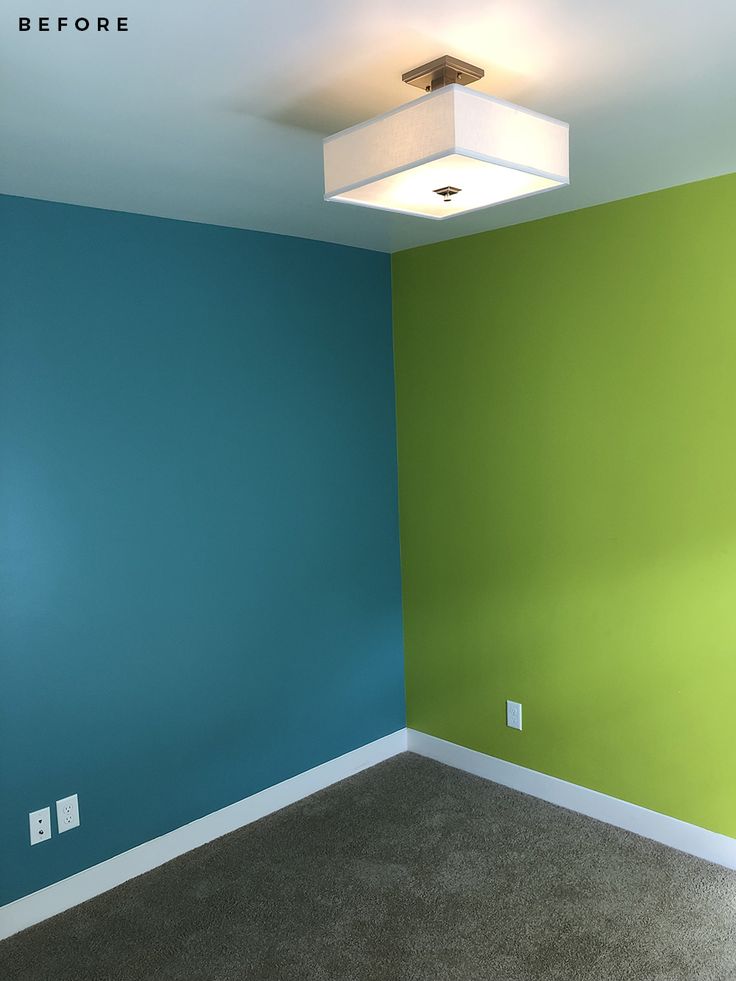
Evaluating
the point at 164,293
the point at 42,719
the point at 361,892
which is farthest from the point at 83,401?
the point at 361,892

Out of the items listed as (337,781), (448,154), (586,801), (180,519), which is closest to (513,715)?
(586,801)

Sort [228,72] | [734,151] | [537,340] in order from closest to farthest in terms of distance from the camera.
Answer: [228,72], [734,151], [537,340]

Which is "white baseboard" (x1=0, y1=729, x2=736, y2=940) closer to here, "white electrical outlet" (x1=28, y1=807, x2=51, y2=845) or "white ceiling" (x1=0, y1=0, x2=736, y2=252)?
"white electrical outlet" (x1=28, y1=807, x2=51, y2=845)

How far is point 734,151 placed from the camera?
97.0 inches

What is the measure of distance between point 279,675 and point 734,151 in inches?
94.7

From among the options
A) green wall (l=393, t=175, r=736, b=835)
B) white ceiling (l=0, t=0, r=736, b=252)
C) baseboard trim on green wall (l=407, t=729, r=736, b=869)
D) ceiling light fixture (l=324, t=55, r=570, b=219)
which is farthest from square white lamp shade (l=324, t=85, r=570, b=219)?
baseboard trim on green wall (l=407, t=729, r=736, b=869)

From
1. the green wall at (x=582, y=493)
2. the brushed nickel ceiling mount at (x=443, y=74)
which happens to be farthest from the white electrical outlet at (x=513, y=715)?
the brushed nickel ceiling mount at (x=443, y=74)

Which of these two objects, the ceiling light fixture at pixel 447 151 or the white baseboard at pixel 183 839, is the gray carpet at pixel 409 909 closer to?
the white baseboard at pixel 183 839

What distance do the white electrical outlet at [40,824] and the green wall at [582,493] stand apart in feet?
5.53

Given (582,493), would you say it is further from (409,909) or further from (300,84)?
(300,84)

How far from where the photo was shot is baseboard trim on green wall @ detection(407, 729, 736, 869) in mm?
2949

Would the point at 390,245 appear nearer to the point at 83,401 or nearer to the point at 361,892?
the point at 83,401

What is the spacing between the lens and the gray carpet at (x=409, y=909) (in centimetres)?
245

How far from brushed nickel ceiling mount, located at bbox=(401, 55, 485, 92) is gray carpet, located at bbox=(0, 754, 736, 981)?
230cm
